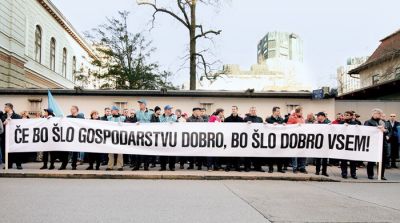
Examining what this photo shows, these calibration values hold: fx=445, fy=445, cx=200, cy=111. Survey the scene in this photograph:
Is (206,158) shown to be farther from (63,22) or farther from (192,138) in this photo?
(63,22)

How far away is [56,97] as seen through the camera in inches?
826

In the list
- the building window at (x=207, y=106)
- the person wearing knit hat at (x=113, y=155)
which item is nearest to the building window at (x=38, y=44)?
the building window at (x=207, y=106)

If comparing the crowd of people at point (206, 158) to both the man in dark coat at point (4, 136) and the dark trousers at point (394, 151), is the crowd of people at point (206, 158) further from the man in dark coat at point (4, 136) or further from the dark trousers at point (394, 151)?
the dark trousers at point (394, 151)

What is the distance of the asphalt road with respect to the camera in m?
6.67

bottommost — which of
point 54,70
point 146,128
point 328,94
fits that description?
point 146,128

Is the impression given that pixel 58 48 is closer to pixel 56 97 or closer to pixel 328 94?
pixel 56 97

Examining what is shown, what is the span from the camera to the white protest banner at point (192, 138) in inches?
521

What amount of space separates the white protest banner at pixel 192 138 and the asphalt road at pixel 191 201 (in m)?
2.03

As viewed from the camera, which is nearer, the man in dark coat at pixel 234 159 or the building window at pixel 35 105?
the man in dark coat at pixel 234 159

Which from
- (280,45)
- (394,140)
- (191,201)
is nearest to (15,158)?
(191,201)

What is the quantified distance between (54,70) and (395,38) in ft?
104

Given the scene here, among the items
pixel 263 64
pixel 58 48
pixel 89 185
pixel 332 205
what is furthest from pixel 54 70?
pixel 263 64

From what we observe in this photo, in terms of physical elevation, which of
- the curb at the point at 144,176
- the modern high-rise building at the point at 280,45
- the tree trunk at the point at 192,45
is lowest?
the curb at the point at 144,176

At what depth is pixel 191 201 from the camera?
320 inches
